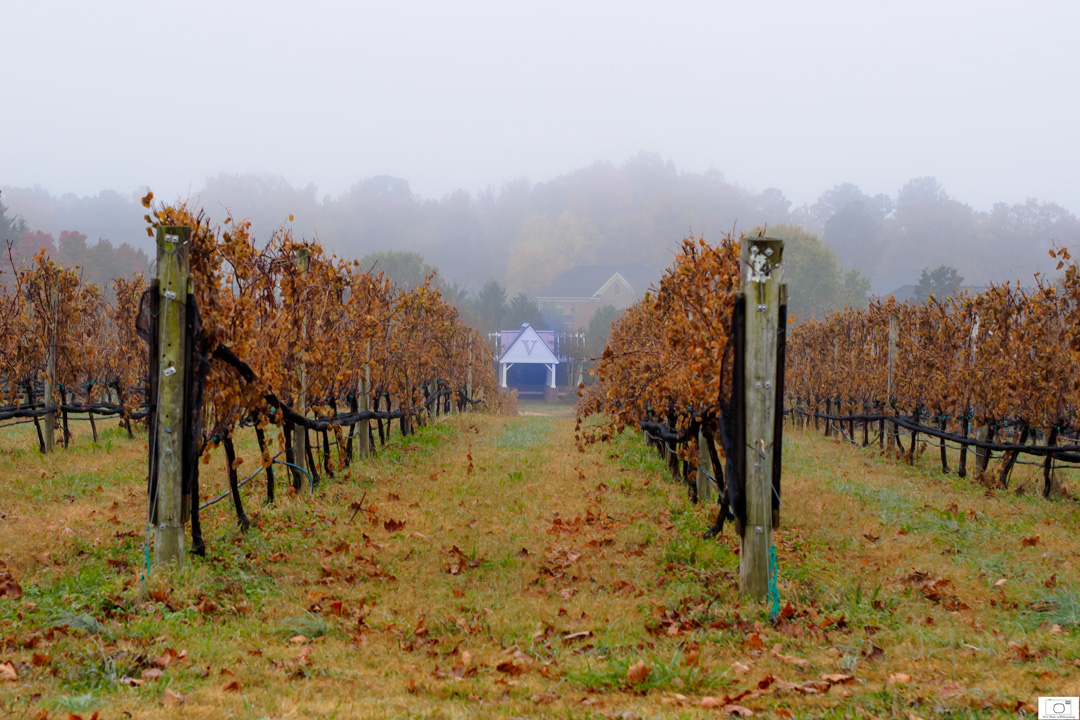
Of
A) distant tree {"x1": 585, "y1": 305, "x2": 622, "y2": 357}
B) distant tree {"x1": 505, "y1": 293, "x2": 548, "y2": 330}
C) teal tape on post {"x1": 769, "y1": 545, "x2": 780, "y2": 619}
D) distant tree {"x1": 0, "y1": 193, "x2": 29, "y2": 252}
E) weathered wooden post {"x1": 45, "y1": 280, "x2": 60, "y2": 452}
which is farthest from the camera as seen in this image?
distant tree {"x1": 505, "y1": 293, "x2": 548, "y2": 330}

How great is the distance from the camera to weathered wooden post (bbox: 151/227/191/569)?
19.2ft

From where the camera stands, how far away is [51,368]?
14.2 metres

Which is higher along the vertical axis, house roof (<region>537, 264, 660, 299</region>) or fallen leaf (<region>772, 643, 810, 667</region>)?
house roof (<region>537, 264, 660, 299</region>)

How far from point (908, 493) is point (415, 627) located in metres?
8.09

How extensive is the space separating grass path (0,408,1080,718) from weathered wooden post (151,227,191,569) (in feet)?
1.09

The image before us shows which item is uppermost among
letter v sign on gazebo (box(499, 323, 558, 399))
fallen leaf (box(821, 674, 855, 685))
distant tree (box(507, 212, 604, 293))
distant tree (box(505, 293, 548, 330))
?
distant tree (box(507, 212, 604, 293))

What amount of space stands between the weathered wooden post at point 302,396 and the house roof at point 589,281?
64.9 metres

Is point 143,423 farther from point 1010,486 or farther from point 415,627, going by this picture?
point 1010,486

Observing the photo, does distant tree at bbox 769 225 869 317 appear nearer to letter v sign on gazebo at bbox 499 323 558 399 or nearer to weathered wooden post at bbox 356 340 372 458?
letter v sign on gazebo at bbox 499 323 558 399

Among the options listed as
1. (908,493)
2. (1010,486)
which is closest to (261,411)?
(908,493)

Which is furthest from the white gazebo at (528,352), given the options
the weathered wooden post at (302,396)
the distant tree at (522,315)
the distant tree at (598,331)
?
the weathered wooden post at (302,396)

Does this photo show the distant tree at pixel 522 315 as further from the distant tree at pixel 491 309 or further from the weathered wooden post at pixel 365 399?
the weathered wooden post at pixel 365 399

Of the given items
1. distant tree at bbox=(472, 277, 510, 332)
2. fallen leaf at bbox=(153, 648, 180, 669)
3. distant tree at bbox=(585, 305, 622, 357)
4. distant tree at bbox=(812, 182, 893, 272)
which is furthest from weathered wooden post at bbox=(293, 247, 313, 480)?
distant tree at bbox=(812, 182, 893, 272)

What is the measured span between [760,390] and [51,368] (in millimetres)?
13216
